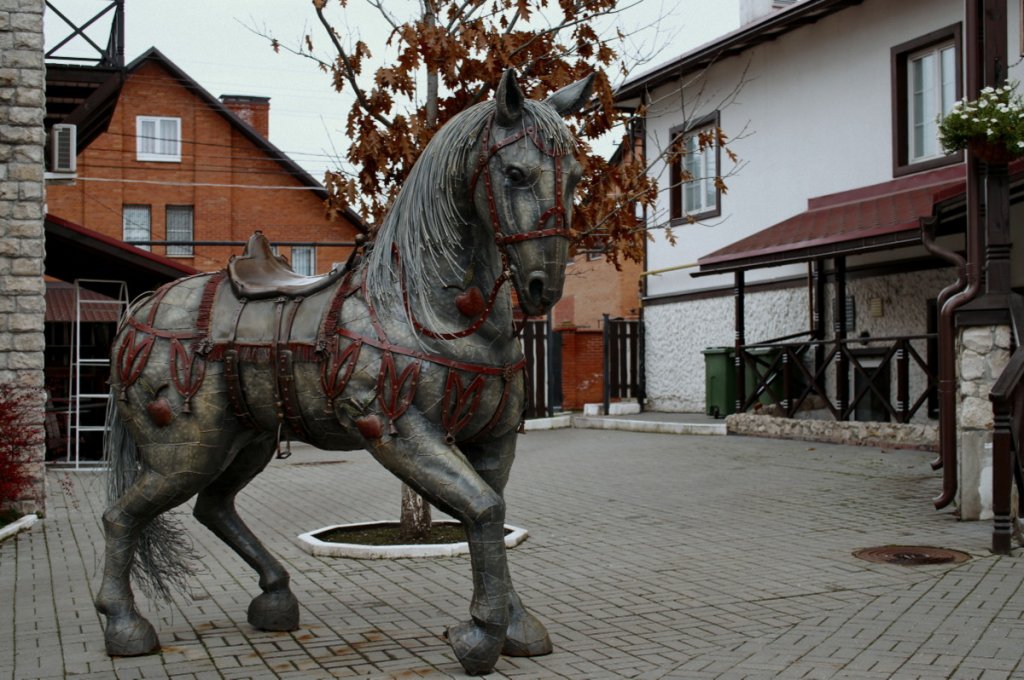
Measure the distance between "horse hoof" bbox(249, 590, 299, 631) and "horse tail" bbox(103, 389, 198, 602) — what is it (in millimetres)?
440

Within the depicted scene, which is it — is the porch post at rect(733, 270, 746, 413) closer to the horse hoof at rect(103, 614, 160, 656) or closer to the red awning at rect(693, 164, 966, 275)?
the red awning at rect(693, 164, 966, 275)

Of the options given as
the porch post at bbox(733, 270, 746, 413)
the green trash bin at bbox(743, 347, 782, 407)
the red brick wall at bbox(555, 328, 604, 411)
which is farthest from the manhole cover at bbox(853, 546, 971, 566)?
the red brick wall at bbox(555, 328, 604, 411)

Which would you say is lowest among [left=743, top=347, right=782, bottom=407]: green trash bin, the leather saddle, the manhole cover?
the manhole cover

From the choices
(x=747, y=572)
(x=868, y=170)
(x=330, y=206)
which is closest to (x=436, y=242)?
(x=747, y=572)

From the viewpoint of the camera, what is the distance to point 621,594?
6582 mm

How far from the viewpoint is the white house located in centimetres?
1481

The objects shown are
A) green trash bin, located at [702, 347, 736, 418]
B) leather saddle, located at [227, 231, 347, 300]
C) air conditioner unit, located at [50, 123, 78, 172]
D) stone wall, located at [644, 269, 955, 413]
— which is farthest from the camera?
green trash bin, located at [702, 347, 736, 418]

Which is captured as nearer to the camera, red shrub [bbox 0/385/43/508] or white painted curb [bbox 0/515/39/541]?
white painted curb [bbox 0/515/39/541]

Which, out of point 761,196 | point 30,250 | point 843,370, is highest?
point 761,196

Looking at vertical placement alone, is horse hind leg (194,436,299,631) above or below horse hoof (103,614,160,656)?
above

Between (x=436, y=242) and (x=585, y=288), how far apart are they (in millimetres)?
28231

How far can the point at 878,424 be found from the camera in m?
14.4

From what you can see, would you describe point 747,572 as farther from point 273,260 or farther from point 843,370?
point 843,370

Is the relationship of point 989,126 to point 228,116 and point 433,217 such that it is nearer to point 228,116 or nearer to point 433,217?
point 433,217
